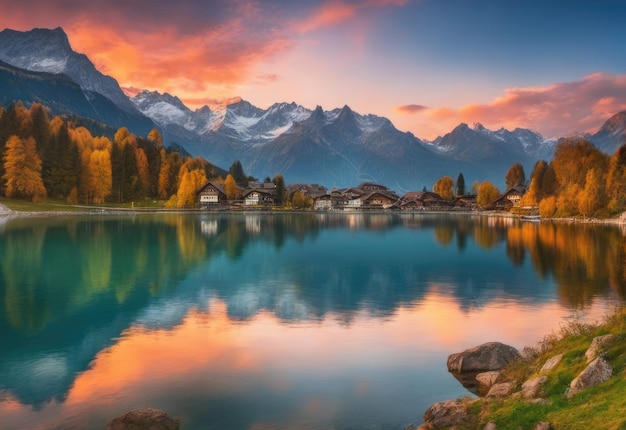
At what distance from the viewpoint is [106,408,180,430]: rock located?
46.5 ft

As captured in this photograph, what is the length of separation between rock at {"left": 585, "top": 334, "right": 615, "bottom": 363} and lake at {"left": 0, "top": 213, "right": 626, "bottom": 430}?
5.51 m

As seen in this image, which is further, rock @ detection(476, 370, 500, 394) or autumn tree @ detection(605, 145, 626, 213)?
autumn tree @ detection(605, 145, 626, 213)

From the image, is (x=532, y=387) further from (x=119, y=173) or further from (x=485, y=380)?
(x=119, y=173)

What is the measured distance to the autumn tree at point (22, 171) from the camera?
138 meters

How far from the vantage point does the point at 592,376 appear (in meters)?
12.2

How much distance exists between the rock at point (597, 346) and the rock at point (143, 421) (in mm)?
11824

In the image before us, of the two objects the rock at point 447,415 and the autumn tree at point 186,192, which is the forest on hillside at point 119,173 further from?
the rock at point 447,415

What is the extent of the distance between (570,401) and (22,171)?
155m

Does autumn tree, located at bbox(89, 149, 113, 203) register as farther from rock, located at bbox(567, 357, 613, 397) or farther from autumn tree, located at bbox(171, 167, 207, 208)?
rock, located at bbox(567, 357, 613, 397)

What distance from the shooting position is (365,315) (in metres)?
29.7

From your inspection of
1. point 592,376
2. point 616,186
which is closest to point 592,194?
point 616,186

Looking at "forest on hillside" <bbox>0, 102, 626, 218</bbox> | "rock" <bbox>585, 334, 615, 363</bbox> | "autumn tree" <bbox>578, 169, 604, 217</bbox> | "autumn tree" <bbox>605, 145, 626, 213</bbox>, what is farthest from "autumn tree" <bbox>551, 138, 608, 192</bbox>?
"rock" <bbox>585, 334, 615, 363</bbox>

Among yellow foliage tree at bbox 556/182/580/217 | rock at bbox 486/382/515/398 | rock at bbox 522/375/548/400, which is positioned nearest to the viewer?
rock at bbox 522/375/548/400

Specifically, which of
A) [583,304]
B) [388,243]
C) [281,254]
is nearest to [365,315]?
[583,304]
